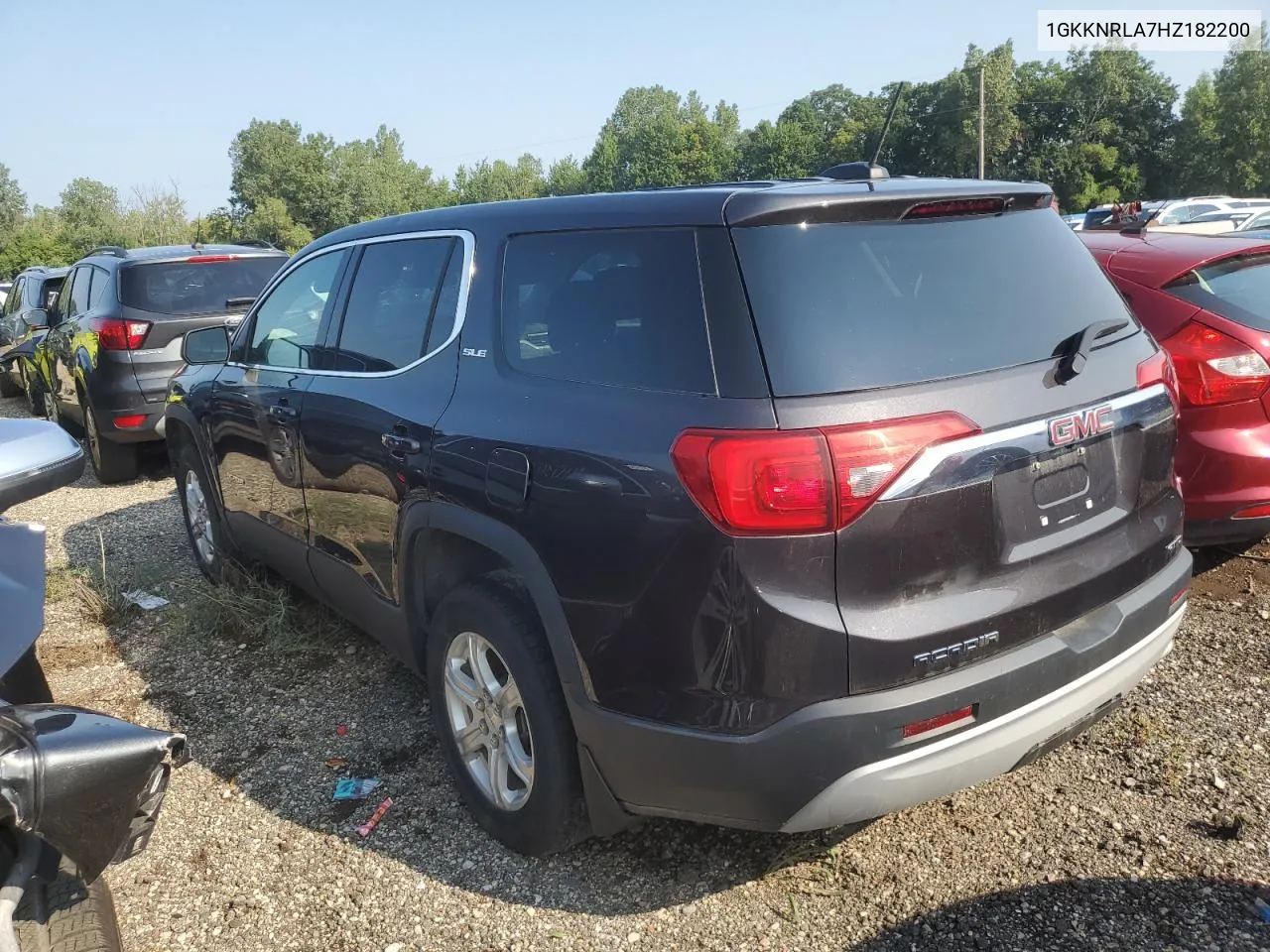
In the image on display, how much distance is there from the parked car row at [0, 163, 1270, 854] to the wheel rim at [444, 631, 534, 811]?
0.04ft

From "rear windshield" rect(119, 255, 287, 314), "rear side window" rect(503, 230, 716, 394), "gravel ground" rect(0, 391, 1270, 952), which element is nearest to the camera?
"rear side window" rect(503, 230, 716, 394)

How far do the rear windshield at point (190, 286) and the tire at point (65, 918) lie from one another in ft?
20.0

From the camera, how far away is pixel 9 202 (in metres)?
63.6

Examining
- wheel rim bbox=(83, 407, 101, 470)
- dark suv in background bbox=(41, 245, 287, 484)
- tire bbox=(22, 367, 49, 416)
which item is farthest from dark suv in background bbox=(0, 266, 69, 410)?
dark suv in background bbox=(41, 245, 287, 484)

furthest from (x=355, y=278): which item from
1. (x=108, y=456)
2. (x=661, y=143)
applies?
(x=661, y=143)

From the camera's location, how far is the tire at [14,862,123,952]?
182 cm

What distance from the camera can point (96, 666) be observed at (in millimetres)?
4246

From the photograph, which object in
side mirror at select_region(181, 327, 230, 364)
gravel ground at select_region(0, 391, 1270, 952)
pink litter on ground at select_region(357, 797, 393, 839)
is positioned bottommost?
gravel ground at select_region(0, 391, 1270, 952)

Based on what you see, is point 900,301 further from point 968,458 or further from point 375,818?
point 375,818

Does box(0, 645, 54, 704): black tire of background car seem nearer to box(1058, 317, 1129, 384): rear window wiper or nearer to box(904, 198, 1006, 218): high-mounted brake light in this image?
box(904, 198, 1006, 218): high-mounted brake light

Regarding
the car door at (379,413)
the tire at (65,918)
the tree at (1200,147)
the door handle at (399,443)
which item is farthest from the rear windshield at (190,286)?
the tree at (1200,147)

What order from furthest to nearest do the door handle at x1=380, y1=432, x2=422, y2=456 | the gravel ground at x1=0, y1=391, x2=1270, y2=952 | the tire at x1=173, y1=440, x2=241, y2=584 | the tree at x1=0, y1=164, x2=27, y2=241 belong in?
the tree at x1=0, y1=164, x2=27, y2=241, the tire at x1=173, y1=440, x2=241, y2=584, the door handle at x1=380, y1=432, x2=422, y2=456, the gravel ground at x1=0, y1=391, x2=1270, y2=952

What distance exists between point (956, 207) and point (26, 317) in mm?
10215

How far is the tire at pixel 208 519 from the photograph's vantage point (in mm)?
4699
